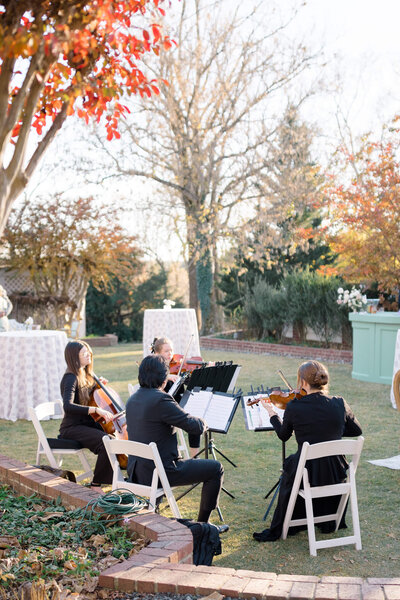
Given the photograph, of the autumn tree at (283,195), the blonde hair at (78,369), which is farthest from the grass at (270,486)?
the autumn tree at (283,195)

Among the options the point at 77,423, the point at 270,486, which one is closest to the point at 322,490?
the point at 270,486

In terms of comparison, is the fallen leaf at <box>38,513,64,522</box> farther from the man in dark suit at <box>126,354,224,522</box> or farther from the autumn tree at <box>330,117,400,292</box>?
the autumn tree at <box>330,117,400,292</box>

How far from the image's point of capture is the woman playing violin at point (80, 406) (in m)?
5.56

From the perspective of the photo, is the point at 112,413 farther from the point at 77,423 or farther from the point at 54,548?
the point at 54,548

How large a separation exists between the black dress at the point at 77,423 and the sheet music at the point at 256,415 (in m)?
1.29

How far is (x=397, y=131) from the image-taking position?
1498 cm

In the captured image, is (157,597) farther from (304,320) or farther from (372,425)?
(304,320)

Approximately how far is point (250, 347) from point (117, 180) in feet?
24.2

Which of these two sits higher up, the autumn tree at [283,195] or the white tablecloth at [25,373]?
the autumn tree at [283,195]

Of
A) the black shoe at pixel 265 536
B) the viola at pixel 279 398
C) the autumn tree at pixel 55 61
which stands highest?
the autumn tree at pixel 55 61

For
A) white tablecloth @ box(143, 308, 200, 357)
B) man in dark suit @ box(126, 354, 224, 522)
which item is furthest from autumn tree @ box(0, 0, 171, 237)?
white tablecloth @ box(143, 308, 200, 357)

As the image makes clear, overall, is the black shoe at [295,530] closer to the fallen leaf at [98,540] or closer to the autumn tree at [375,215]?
the fallen leaf at [98,540]

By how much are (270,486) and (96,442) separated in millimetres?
1576

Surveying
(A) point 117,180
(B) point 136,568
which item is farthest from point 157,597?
(A) point 117,180
